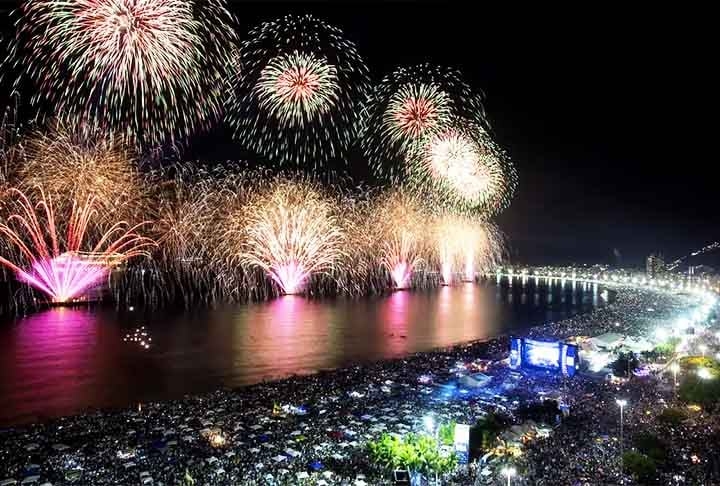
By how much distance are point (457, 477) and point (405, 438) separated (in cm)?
282

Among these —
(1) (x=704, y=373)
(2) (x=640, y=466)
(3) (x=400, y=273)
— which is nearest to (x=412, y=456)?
(2) (x=640, y=466)

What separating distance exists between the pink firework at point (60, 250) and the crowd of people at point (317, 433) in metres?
29.8

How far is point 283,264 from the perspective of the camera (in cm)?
7262

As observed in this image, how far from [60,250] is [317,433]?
5126 cm

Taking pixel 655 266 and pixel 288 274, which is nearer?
pixel 288 274

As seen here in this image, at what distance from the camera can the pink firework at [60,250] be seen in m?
46.8

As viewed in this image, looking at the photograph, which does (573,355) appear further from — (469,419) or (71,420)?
(71,420)

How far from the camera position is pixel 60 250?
197ft

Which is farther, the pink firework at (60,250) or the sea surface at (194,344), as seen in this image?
the pink firework at (60,250)

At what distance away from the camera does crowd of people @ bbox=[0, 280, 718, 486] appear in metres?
15.6

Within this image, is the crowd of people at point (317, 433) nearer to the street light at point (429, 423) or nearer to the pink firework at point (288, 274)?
the street light at point (429, 423)

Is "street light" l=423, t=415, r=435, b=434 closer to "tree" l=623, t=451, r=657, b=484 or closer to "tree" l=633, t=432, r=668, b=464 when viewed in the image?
"tree" l=623, t=451, r=657, b=484

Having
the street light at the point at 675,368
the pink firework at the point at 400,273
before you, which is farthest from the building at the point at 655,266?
the street light at the point at 675,368

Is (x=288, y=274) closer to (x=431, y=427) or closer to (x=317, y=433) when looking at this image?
(x=317, y=433)
